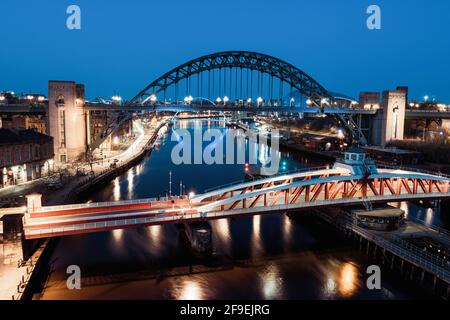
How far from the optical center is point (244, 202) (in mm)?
19172

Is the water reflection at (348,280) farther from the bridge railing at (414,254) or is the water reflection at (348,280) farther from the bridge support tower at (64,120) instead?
the bridge support tower at (64,120)

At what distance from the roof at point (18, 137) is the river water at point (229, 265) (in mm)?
10671

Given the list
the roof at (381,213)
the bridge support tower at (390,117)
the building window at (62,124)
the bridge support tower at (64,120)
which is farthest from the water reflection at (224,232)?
the bridge support tower at (390,117)

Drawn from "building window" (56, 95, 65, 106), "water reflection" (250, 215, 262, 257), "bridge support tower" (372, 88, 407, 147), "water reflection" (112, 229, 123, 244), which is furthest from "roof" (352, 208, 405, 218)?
"bridge support tower" (372, 88, 407, 147)

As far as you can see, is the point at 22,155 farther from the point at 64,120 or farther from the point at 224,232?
the point at 224,232

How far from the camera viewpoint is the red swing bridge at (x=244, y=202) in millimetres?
16516

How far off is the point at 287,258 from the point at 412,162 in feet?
89.5

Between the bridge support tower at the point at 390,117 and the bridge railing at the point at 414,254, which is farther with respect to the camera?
the bridge support tower at the point at 390,117

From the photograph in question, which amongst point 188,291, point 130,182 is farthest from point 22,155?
point 188,291

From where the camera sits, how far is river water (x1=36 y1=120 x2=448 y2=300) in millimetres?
14773

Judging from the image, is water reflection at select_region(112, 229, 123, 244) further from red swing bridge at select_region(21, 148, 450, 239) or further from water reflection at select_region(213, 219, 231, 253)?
water reflection at select_region(213, 219, 231, 253)

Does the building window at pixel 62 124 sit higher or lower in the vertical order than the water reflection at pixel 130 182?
higher
